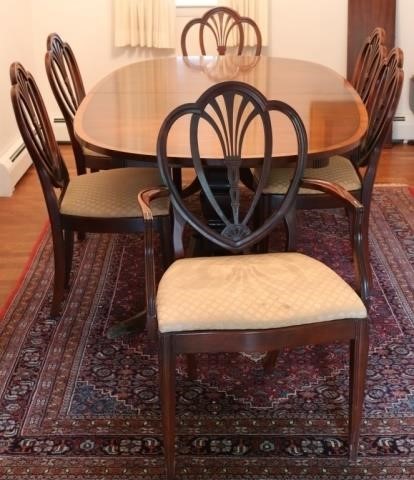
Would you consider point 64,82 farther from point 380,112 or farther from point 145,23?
point 145,23

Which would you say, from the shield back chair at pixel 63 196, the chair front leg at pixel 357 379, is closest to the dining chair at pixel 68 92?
the shield back chair at pixel 63 196

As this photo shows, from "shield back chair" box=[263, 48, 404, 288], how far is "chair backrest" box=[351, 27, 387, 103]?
0.63ft

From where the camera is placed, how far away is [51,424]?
214 cm

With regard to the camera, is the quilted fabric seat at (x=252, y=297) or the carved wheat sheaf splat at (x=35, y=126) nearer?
the quilted fabric seat at (x=252, y=297)

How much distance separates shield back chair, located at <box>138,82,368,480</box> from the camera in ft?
5.93

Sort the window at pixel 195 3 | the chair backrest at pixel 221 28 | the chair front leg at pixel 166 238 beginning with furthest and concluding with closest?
the window at pixel 195 3, the chair backrest at pixel 221 28, the chair front leg at pixel 166 238

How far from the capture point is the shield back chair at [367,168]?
2.59 meters

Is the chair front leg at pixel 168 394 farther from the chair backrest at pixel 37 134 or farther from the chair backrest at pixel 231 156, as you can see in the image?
the chair backrest at pixel 37 134

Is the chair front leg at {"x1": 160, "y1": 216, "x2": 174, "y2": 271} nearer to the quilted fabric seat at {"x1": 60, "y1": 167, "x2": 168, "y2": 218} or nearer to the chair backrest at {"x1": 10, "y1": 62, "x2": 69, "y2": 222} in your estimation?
the quilted fabric seat at {"x1": 60, "y1": 167, "x2": 168, "y2": 218}

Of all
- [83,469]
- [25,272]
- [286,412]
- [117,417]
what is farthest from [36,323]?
[286,412]

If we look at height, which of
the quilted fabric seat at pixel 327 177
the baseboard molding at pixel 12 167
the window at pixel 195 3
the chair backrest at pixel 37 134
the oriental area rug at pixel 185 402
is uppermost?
the window at pixel 195 3

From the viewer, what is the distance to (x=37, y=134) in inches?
99.7

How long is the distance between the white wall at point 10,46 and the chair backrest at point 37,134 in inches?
63.3

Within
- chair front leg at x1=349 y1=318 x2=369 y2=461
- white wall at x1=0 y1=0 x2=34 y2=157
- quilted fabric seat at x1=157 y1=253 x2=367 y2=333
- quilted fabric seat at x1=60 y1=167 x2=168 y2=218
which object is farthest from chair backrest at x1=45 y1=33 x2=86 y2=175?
chair front leg at x1=349 y1=318 x2=369 y2=461
